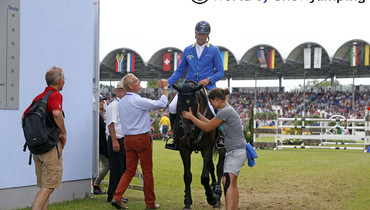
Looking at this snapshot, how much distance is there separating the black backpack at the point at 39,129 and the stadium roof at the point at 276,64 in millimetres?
41678

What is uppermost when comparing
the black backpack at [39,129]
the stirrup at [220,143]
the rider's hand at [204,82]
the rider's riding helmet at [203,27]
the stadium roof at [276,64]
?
the stadium roof at [276,64]

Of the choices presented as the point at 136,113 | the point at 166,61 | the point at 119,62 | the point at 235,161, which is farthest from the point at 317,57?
the point at 235,161

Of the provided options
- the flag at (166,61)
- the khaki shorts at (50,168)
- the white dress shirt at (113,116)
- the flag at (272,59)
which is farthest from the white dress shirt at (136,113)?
the flag at (166,61)

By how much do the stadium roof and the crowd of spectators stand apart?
2993 mm

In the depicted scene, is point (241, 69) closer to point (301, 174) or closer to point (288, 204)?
point (301, 174)

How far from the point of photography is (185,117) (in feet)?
21.3

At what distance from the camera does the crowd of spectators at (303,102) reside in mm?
48219

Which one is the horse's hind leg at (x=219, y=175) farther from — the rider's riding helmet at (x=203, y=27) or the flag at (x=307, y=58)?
the flag at (x=307, y=58)

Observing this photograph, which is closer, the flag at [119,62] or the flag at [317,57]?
the flag at [317,57]

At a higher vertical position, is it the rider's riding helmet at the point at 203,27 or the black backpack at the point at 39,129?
the rider's riding helmet at the point at 203,27

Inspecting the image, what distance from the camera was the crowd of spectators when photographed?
4822 centimetres

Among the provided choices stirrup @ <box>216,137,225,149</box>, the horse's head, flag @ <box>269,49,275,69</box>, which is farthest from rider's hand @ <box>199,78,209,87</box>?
flag @ <box>269,49,275,69</box>

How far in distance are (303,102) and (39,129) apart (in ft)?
168

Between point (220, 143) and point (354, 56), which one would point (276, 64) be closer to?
point (354, 56)
